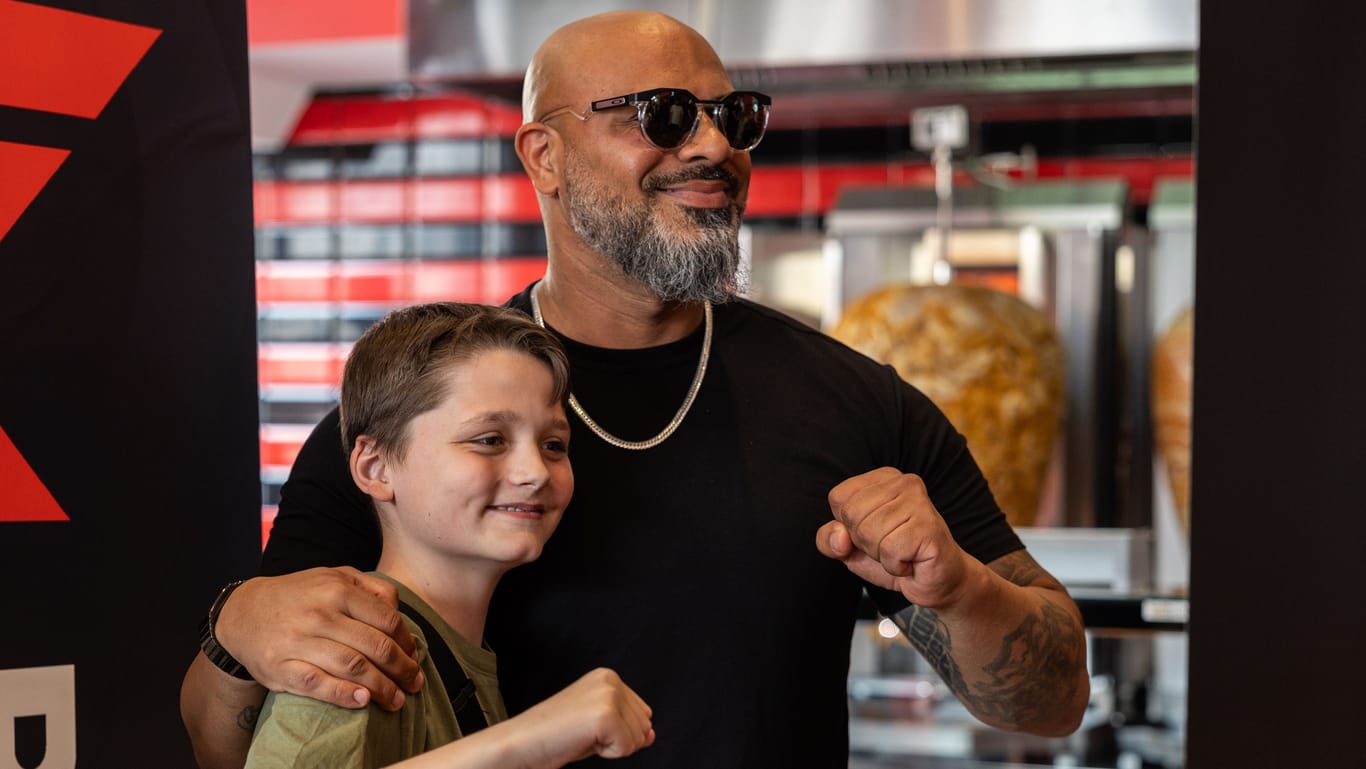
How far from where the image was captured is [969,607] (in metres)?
1.39

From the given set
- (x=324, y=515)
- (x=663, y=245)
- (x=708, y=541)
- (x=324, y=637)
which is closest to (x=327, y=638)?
(x=324, y=637)

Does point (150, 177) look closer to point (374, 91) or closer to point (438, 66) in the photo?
point (438, 66)

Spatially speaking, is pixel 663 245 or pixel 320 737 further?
pixel 663 245

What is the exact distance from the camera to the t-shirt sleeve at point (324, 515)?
4.75 ft

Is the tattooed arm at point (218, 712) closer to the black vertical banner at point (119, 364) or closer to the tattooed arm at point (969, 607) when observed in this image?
the black vertical banner at point (119, 364)

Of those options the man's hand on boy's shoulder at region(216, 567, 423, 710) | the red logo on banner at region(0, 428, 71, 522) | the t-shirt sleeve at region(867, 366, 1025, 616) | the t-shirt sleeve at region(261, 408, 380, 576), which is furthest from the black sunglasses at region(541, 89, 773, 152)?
the red logo on banner at region(0, 428, 71, 522)

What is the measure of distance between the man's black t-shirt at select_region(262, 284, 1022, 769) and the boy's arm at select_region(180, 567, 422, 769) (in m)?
0.18

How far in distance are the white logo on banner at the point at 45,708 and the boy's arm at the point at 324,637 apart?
17cm

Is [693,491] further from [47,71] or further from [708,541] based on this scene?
[47,71]

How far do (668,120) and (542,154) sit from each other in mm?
187

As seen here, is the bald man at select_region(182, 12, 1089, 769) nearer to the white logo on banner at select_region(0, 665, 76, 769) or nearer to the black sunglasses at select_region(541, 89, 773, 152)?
the black sunglasses at select_region(541, 89, 773, 152)

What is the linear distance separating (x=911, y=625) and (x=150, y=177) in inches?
35.9

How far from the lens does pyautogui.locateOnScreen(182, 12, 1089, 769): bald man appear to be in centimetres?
146

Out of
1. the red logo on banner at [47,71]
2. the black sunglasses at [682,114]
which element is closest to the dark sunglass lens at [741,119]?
the black sunglasses at [682,114]
